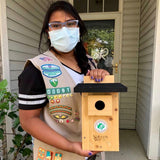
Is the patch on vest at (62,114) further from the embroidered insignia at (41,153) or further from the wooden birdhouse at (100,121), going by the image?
the embroidered insignia at (41,153)

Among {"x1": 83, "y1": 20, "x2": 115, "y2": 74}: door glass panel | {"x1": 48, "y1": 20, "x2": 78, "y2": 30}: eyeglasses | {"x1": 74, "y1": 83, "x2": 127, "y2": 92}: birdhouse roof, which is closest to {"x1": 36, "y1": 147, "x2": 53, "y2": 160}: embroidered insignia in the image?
{"x1": 74, "y1": 83, "x2": 127, "y2": 92}: birdhouse roof

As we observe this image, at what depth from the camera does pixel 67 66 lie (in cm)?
93

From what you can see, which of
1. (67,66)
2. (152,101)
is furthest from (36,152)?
(152,101)

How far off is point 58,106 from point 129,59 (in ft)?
9.43

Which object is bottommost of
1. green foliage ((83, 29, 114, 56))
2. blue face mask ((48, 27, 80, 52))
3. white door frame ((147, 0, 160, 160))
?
white door frame ((147, 0, 160, 160))

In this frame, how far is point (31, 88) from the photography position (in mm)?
767

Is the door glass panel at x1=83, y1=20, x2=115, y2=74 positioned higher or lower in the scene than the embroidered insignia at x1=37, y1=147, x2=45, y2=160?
higher

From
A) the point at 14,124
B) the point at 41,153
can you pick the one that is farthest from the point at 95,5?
the point at 41,153

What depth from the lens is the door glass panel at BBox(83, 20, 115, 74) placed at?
3.38 m

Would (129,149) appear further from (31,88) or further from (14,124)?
(31,88)

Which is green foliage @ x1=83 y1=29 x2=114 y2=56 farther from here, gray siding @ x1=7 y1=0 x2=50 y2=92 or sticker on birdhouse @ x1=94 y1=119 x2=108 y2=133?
sticker on birdhouse @ x1=94 y1=119 x2=108 y2=133

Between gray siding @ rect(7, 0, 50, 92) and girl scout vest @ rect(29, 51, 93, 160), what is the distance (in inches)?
53.9

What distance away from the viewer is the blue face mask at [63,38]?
987 mm

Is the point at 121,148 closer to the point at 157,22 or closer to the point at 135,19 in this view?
the point at 157,22
